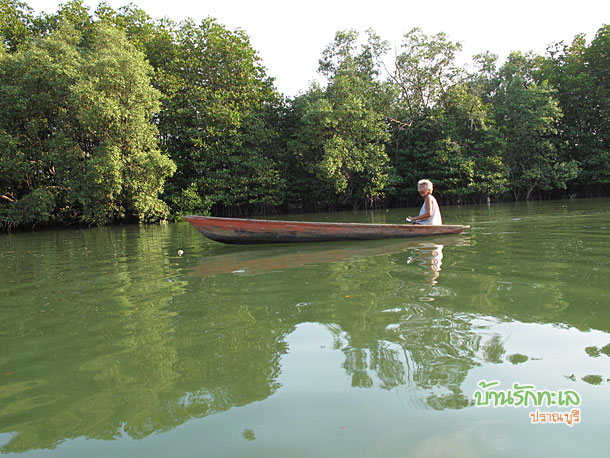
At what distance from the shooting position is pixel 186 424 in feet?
5.37

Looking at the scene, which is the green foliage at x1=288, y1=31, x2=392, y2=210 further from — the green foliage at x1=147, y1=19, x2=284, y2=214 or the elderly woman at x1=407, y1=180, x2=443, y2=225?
the elderly woman at x1=407, y1=180, x2=443, y2=225

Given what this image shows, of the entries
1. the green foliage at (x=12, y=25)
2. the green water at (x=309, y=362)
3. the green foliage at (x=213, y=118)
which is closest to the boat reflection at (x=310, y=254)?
the green water at (x=309, y=362)

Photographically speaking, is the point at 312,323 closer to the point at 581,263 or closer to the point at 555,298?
the point at 555,298

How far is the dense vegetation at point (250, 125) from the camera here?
15.5 metres

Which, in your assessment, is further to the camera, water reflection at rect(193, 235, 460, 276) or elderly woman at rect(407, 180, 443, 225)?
elderly woman at rect(407, 180, 443, 225)

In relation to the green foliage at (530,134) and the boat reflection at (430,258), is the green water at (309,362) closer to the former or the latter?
the boat reflection at (430,258)

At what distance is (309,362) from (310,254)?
3803 millimetres

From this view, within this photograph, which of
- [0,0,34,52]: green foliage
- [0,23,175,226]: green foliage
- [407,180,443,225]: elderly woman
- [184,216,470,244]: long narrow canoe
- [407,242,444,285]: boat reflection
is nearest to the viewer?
[407,242,444,285]: boat reflection

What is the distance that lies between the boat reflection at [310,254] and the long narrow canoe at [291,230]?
12 cm

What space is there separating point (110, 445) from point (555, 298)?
2931mm

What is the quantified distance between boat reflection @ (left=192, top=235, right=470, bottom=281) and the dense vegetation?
10705 mm

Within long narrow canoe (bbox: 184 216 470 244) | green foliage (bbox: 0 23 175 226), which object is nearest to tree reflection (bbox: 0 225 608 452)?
long narrow canoe (bbox: 184 216 470 244)

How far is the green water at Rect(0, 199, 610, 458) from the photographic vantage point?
1.51m

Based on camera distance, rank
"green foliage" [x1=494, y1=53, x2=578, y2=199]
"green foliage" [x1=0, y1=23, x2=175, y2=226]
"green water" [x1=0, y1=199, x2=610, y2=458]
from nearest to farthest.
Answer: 1. "green water" [x1=0, y1=199, x2=610, y2=458]
2. "green foliage" [x1=0, y1=23, x2=175, y2=226]
3. "green foliage" [x1=494, y1=53, x2=578, y2=199]
